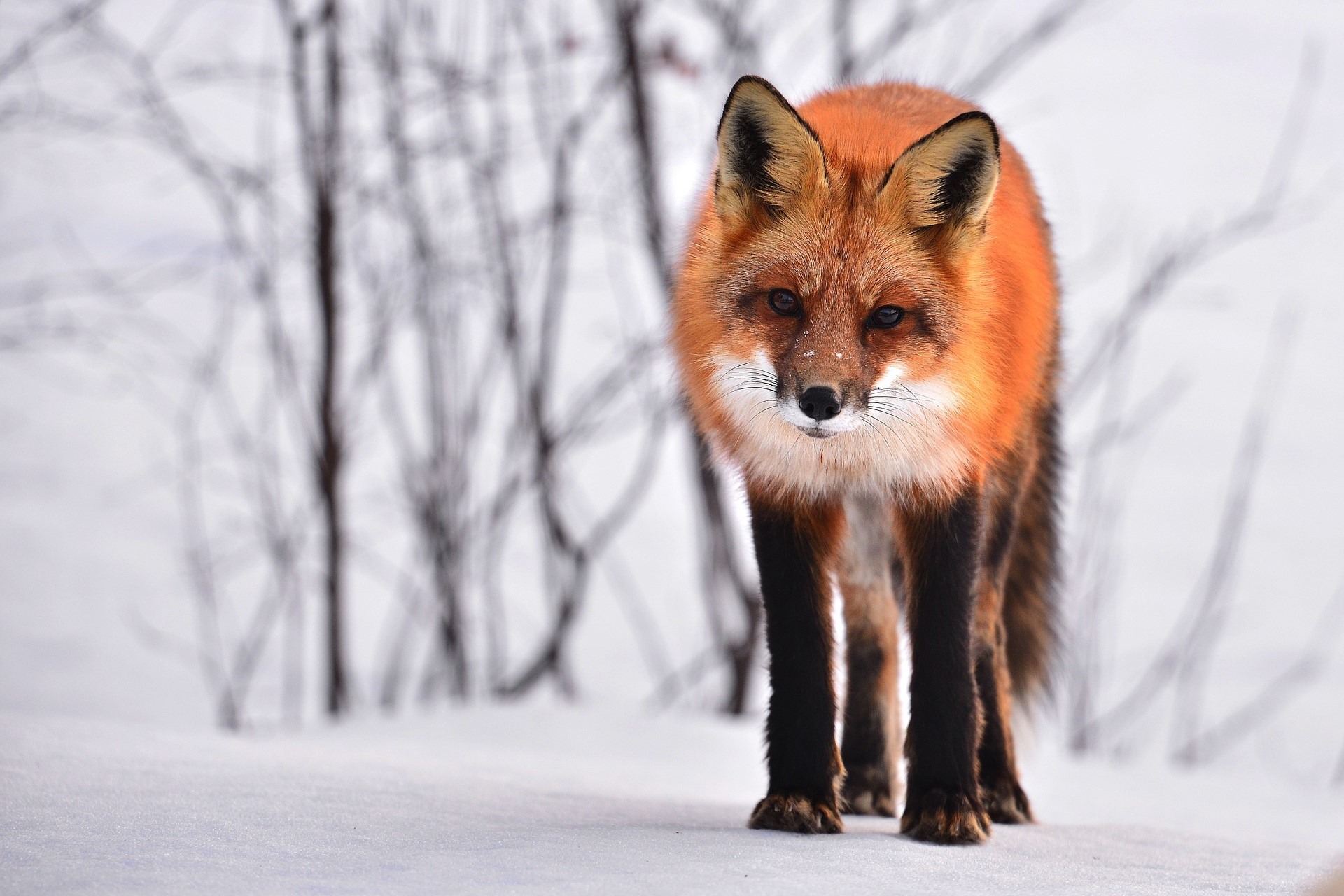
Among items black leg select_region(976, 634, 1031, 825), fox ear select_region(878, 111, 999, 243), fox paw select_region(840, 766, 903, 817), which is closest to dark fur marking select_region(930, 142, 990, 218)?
fox ear select_region(878, 111, 999, 243)

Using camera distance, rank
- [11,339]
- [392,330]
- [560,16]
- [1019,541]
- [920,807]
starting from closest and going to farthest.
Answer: [920,807] → [1019,541] → [11,339] → [560,16] → [392,330]

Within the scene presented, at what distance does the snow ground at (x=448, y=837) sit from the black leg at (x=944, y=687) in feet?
0.24

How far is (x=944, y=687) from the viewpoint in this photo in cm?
236

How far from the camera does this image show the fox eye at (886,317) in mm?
2262

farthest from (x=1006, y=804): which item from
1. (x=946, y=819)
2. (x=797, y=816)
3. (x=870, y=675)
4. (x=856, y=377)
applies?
(x=856, y=377)

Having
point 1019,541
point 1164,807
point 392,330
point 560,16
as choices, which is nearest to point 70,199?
point 392,330

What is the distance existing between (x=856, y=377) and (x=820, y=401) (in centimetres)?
10

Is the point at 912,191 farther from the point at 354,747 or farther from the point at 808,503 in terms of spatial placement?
the point at 354,747

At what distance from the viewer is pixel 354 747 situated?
371cm

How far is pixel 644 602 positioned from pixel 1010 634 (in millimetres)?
3778

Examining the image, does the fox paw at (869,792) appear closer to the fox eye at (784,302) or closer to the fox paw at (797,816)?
the fox paw at (797,816)

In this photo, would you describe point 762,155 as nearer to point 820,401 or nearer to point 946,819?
point 820,401

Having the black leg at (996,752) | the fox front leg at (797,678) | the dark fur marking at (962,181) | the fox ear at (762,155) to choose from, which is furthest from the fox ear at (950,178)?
the black leg at (996,752)

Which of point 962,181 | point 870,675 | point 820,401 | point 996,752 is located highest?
point 962,181
